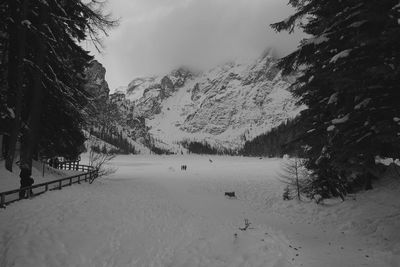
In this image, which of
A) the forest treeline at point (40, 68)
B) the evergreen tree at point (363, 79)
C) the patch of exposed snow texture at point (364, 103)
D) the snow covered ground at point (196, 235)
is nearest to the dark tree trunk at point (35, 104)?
the forest treeline at point (40, 68)

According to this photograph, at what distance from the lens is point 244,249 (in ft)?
33.8

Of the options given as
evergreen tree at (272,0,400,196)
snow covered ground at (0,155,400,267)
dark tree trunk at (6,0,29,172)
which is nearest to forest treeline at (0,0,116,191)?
dark tree trunk at (6,0,29,172)

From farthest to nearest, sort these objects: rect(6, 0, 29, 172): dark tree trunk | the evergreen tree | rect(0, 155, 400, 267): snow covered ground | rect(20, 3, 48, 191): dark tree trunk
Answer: rect(20, 3, 48, 191): dark tree trunk < rect(6, 0, 29, 172): dark tree trunk < rect(0, 155, 400, 267): snow covered ground < the evergreen tree

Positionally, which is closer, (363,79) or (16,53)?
(363,79)

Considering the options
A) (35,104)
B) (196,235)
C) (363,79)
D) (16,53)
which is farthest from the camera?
(35,104)

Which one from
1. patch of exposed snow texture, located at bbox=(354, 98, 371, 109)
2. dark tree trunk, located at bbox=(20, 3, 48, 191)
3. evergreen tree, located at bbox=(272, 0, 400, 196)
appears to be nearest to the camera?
evergreen tree, located at bbox=(272, 0, 400, 196)

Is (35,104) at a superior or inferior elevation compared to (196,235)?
superior

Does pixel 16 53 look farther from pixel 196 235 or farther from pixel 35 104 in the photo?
pixel 196 235

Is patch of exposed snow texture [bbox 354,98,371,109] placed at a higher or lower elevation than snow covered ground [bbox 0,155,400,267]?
higher

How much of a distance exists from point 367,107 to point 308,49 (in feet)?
11.8

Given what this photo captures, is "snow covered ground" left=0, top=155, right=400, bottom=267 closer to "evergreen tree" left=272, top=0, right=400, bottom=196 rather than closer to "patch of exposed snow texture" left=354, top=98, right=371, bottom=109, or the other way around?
"evergreen tree" left=272, top=0, right=400, bottom=196

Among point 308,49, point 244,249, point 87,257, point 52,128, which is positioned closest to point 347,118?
point 308,49

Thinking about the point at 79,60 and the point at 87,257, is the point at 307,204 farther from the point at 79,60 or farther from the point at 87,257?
the point at 79,60

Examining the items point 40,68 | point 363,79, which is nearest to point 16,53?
point 40,68
